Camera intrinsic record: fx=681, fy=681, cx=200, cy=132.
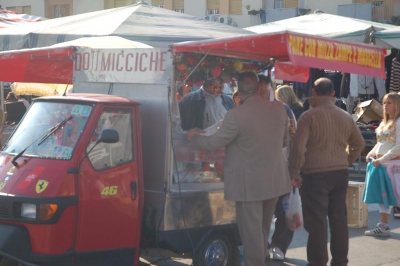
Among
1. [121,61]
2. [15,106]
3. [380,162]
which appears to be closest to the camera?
[121,61]

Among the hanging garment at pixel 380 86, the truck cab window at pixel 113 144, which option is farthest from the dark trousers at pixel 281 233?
the hanging garment at pixel 380 86

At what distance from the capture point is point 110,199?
5.57m

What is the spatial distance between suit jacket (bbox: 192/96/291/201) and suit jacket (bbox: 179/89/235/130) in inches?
35.1

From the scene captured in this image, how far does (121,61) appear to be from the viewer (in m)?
6.20

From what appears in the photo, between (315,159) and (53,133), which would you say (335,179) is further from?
(53,133)

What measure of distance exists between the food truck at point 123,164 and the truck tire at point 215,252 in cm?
1

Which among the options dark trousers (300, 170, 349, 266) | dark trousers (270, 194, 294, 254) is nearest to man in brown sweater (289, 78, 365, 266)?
dark trousers (300, 170, 349, 266)

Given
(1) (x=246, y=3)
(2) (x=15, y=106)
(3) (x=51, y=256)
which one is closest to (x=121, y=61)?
(3) (x=51, y=256)

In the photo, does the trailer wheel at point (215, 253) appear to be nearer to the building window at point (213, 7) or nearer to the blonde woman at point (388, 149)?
the blonde woman at point (388, 149)

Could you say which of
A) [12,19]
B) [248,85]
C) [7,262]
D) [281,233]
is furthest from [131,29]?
[12,19]

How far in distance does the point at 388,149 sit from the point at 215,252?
350 centimetres

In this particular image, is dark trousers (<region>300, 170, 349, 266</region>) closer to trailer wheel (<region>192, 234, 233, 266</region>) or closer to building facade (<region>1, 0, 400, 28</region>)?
trailer wheel (<region>192, 234, 233, 266</region>)

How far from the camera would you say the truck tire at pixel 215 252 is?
620cm

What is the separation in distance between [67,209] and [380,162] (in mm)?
4946
